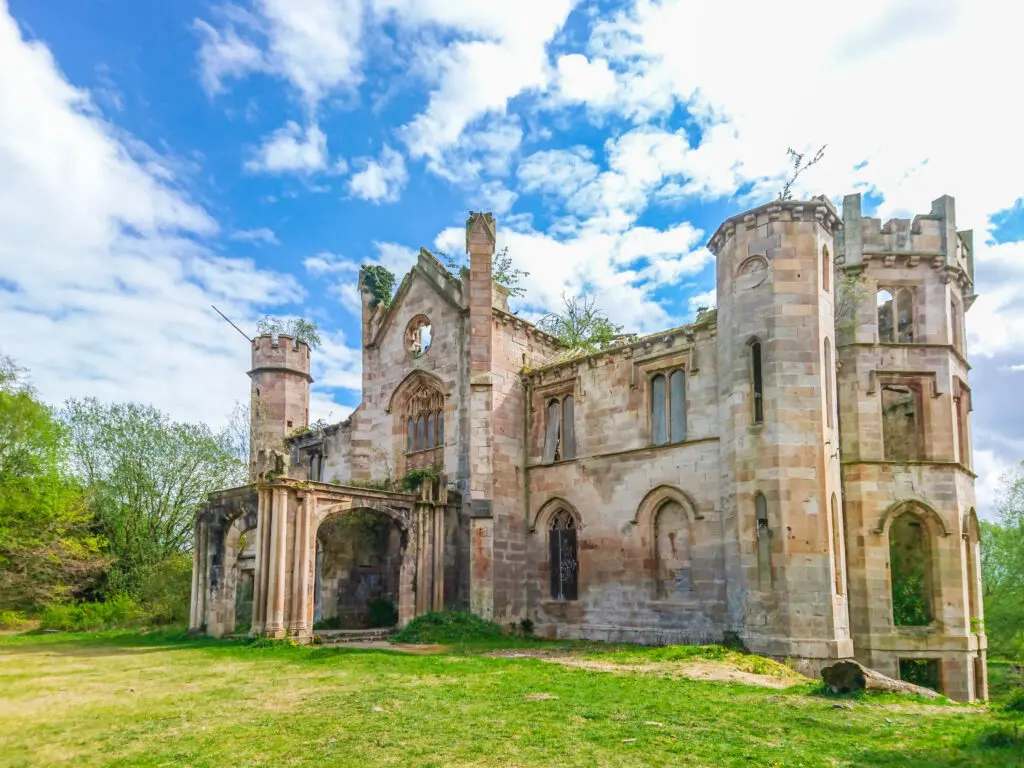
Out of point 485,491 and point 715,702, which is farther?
point 485,491

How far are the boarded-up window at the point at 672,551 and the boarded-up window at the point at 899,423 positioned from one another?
5803 mm

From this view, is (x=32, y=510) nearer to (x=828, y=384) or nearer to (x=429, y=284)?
(x=429, y=284)

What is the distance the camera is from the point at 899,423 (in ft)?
72.5

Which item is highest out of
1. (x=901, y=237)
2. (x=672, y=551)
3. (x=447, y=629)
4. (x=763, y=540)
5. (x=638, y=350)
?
(x=901, y=237)

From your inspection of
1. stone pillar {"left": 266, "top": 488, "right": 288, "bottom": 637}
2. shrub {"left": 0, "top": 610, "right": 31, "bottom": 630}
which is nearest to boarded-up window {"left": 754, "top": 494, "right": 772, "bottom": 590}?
stone pillar {"left": 266, "top": 488, "right": 288, "bottom": 637}

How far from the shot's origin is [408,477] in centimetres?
2438

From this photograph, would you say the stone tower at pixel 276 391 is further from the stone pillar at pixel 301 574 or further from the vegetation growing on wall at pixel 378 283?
the stone pillar at pixel 301 574

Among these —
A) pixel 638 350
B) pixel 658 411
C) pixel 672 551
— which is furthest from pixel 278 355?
pixel 672 551

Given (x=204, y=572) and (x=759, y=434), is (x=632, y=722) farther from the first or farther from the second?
(x=204, y=572)

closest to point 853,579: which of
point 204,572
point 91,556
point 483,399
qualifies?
point 483,399

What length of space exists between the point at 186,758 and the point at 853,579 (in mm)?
15586

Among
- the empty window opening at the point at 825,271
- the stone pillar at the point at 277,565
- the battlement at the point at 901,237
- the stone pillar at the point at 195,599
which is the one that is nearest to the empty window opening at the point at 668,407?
the empty window opening at the point at 825,271

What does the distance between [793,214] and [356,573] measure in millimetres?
16907

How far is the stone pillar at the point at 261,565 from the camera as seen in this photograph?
20453 mm
